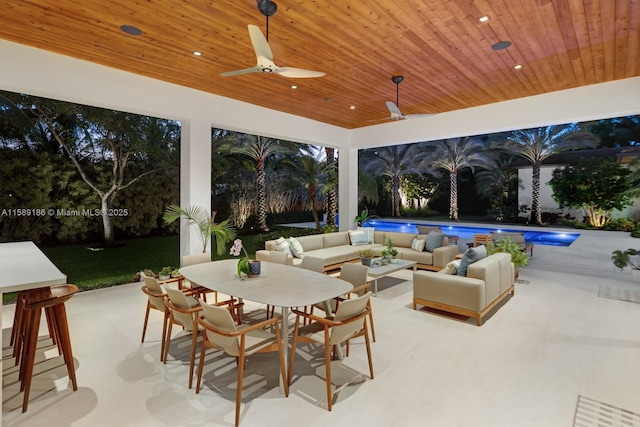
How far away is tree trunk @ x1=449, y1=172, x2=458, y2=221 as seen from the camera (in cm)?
1008

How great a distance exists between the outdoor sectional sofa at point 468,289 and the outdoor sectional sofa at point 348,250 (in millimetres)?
1860

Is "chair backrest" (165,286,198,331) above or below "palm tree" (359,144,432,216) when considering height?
below

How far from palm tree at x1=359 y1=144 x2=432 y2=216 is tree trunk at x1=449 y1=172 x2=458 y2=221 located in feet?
2.56

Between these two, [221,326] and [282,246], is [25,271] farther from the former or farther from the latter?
[282,246]

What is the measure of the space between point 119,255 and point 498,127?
296 inches

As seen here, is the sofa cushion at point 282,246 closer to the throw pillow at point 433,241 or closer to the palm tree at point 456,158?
the throw pillow at point 433,241

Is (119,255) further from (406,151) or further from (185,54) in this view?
(406,151)

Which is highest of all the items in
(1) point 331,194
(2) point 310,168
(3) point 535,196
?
(2) point 310,168

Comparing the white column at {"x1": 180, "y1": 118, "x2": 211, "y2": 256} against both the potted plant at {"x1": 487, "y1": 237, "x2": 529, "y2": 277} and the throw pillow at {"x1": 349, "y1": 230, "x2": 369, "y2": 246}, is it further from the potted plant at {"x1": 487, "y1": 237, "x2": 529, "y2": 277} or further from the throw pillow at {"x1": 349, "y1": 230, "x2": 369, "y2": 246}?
the potted plant at {"x1": 487, "y1": 237, "x2": 529, "y2": 277}

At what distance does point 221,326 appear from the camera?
2303mm

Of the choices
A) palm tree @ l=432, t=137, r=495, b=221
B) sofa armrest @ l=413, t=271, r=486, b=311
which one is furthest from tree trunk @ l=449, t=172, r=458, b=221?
sofa armrest @ l=413, t=271, r=486, b=311

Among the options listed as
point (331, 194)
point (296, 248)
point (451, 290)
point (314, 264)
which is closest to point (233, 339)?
point (314, 264)

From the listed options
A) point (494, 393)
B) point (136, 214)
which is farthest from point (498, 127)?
point (136, 214)

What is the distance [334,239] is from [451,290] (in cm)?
348
